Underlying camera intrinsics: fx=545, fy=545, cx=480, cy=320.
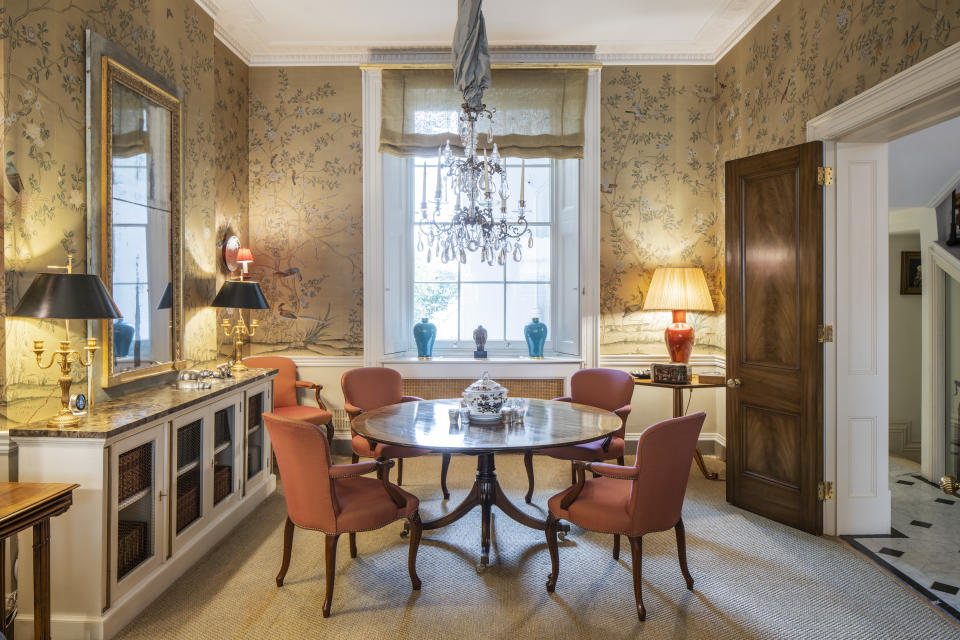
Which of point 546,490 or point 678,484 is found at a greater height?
point 678,484

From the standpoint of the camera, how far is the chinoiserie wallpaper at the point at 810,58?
96.4 inches

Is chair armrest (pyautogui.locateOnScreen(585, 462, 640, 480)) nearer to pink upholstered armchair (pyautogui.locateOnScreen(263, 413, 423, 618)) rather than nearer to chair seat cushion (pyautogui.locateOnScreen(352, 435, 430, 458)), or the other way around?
pink upholstered armchair (pyautogui.locateOnScreen(263, 413, 423, 618))

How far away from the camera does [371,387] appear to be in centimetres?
376

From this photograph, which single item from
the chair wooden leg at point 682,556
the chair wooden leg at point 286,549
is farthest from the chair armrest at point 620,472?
the chair wooden leg at point 286,549

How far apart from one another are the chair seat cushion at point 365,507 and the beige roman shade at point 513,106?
9.68ft

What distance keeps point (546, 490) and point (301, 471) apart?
1968 millimetres

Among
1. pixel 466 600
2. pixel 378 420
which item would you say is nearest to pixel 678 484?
pixel 466 600

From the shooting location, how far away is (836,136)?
297 cm

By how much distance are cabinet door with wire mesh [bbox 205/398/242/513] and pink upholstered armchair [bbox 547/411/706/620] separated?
184 centimetres

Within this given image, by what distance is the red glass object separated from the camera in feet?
13.5

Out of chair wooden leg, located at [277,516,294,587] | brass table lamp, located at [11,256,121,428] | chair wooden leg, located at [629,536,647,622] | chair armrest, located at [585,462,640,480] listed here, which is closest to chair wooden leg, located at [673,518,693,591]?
chair wooden leg, located at [629,536,647,622]

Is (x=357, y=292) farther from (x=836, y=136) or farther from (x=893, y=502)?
(x=893, y=502)

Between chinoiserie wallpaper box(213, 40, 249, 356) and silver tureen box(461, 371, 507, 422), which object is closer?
silver tureen box(461, 371, 507, 422)

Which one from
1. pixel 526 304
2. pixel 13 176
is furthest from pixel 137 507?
pixel 526 304
